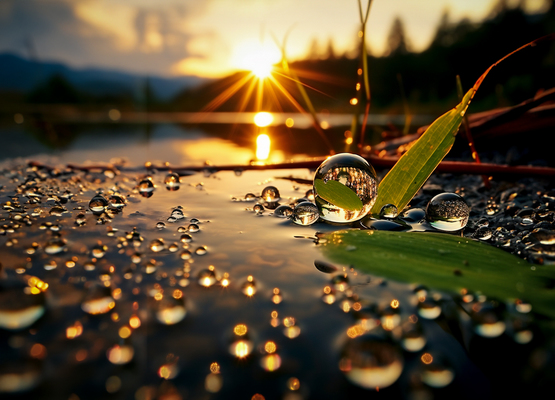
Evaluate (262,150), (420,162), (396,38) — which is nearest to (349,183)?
(420,162)

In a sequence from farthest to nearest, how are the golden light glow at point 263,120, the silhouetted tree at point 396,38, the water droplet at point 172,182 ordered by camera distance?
the silhouetted tree at point 396,38
the golden light glow at point 263,120
the water droplet at point 172,182

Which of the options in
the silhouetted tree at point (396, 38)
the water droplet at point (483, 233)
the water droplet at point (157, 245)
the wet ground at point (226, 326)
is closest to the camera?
the wet ground at point (226, 326)

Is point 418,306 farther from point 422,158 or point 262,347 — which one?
point 422,158

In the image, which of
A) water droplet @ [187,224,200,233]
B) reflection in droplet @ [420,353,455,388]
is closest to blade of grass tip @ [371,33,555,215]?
water droplet @ [187,224,200,233]

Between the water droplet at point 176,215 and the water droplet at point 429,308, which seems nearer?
the water droplet at point 429,308

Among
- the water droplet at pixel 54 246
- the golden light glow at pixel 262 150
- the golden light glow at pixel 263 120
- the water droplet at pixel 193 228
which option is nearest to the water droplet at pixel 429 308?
the water droplet at pixel 193 228

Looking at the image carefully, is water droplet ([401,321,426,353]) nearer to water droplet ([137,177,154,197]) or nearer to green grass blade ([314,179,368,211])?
green grass blade ([314,179,368,211])

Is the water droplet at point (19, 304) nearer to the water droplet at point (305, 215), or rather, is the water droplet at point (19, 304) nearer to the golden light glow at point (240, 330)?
the golden light glow at point (240, 330)
